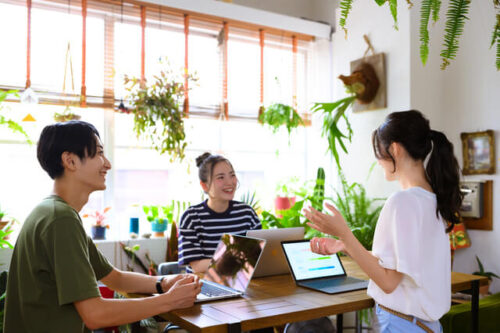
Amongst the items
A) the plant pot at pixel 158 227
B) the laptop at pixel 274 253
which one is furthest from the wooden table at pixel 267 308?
the plant pot at pixel 158 227

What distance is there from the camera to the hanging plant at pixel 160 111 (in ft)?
12.7

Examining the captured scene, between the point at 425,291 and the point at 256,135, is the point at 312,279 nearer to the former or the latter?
the point at 425,291

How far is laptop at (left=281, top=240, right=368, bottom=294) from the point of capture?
7.23ft

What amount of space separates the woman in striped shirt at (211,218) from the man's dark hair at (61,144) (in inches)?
44.8

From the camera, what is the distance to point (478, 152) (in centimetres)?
366

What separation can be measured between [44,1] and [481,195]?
148 inches

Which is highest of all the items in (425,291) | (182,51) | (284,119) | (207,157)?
(182,51)

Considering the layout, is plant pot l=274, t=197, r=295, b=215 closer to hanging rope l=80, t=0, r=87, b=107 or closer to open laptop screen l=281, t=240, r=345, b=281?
hanging rope l=80, t=0, r=87, b=107

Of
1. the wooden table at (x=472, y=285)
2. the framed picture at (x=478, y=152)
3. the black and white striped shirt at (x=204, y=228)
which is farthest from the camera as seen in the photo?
the framed picture at (x=478, y=152)

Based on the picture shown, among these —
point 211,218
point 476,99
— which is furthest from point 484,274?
point 211,218

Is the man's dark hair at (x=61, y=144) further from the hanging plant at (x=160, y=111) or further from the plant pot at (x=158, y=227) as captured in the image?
the plant pot at (x=158, y=227)

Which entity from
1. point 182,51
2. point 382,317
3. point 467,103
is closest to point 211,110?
point 182,51

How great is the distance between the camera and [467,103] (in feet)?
12.4

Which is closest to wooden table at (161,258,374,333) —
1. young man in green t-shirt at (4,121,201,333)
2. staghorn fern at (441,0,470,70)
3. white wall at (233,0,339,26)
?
young man in green t-shirt at (4,121,201,333)
